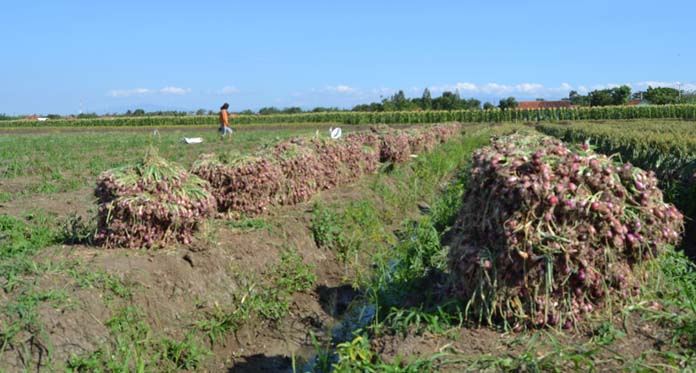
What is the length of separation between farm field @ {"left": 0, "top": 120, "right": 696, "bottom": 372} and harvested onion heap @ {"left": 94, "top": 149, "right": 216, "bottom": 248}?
193 mm

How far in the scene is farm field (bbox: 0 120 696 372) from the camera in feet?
13.4

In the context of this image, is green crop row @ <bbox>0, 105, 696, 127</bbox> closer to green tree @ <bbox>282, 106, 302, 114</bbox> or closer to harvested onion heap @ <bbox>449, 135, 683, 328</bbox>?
green tree @ <bbox>282, 106, 302, 114</bbox>

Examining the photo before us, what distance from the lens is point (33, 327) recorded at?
4.97 meters

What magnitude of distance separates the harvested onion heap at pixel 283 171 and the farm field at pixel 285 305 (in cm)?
27

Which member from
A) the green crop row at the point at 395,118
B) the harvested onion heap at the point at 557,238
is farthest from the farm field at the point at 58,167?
the green crop row at the point at 395,118

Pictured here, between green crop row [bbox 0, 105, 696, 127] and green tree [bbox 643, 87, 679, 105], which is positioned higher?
green tree [bbox 643, 87, 679, 105]

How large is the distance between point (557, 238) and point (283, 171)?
6691 millimetres

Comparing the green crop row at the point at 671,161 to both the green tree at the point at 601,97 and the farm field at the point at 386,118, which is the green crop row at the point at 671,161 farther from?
the green tree at the point at 601,97

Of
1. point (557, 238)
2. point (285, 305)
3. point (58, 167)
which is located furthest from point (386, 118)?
point (557, 238)

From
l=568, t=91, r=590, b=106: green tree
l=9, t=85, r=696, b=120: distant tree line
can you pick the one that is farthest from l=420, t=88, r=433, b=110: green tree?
l=568, t=91, r=590, b=106: green tree

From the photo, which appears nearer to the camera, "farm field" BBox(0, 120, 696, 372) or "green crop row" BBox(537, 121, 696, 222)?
"farm field" BBox(0, 120, 696, 372)

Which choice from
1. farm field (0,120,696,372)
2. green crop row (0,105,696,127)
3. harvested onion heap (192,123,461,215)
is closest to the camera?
farm field (0,120,696,372)

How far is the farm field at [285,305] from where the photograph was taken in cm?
407

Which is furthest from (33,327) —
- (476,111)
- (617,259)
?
(476,111)
